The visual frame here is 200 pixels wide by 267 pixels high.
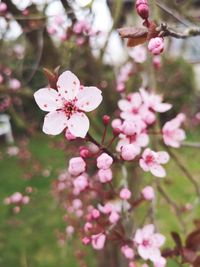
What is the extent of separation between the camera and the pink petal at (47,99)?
1.15 metres

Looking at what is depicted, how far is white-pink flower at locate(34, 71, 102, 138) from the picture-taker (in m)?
1.13

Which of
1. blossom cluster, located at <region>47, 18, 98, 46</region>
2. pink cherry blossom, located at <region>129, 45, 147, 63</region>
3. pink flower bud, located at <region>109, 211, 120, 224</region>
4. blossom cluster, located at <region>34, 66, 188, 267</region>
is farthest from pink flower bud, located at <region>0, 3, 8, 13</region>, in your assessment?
pink flower bud, located at <region>109, 211, 120, 224</region>

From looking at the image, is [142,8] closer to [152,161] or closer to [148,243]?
[152,161]

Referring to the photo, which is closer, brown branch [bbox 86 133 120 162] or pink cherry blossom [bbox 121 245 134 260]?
brown branch [bbox 86 133 120 162]

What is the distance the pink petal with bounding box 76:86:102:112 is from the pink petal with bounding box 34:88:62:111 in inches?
2.0

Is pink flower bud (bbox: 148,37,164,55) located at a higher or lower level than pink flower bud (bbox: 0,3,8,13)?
higher

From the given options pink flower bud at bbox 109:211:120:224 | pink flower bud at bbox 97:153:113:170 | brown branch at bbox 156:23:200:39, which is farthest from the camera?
pink flower bud at bbox 109:211:120:224

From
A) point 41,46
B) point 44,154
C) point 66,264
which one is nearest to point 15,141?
point 44,154

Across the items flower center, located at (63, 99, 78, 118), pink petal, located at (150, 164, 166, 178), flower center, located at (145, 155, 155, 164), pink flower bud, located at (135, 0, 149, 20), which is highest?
pink flower bud, located at (135, 0, 149, 20)

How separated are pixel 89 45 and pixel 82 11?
0.39 meters

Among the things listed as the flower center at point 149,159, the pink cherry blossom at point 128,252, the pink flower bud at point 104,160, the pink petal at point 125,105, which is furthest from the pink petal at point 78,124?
the pink petal at point 125,105

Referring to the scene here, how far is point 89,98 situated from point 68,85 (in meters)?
0.06

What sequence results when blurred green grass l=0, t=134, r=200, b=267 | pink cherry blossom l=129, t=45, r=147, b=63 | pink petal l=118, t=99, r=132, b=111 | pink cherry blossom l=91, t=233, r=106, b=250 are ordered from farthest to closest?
blurred green grass l=0, t=134, r=200, b=267
pink cherry blossom l=129, t=45, r=147, b=63
pink petal l=118, t=99, r=132, b=111
pink cherry blossom l=91, t=233, r=106, b=250

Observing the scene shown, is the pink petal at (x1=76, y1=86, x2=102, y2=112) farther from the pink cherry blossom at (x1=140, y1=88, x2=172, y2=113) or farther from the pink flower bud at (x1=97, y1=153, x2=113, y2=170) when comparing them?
the pink cherry blossom at (x1=140, y1=88, x2=172, y2=113)
